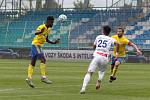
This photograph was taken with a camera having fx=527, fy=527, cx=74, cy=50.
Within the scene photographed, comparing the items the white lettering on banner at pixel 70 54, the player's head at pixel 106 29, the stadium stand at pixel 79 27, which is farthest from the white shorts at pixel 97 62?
the stadium stand at pixel 79 27

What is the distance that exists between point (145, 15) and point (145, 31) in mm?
3041

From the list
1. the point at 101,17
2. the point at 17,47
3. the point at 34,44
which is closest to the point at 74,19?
Result: the point at 101,17

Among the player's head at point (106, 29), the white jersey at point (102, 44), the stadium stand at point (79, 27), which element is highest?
the stadium stand at point (79, 27)

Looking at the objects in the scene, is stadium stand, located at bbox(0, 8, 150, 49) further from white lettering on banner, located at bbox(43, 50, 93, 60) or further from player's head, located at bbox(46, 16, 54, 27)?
player's head, located at bbox(46, 16, 54, 27)

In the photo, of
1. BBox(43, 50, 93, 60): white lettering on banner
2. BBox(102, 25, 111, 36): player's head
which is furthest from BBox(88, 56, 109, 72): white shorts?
BBox(43, 50, 93, 60): white lettering on banner

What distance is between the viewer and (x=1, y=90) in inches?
667

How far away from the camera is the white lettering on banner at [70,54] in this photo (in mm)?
53603

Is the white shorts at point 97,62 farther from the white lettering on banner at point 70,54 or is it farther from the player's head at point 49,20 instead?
the white lettering on banner at point 70,54

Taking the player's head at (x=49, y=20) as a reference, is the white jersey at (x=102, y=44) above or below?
below

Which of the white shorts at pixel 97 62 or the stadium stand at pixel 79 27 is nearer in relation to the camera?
the white shorts at pixel 97 62

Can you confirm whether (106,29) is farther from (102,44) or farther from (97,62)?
(97,62)

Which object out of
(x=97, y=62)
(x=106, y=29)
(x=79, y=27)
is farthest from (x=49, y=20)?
(x=79, y=27)

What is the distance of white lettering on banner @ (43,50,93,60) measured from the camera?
53603 mm

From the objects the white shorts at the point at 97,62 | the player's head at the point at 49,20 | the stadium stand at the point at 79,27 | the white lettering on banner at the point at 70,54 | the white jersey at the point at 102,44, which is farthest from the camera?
the stadium stand at the point at 79,27
